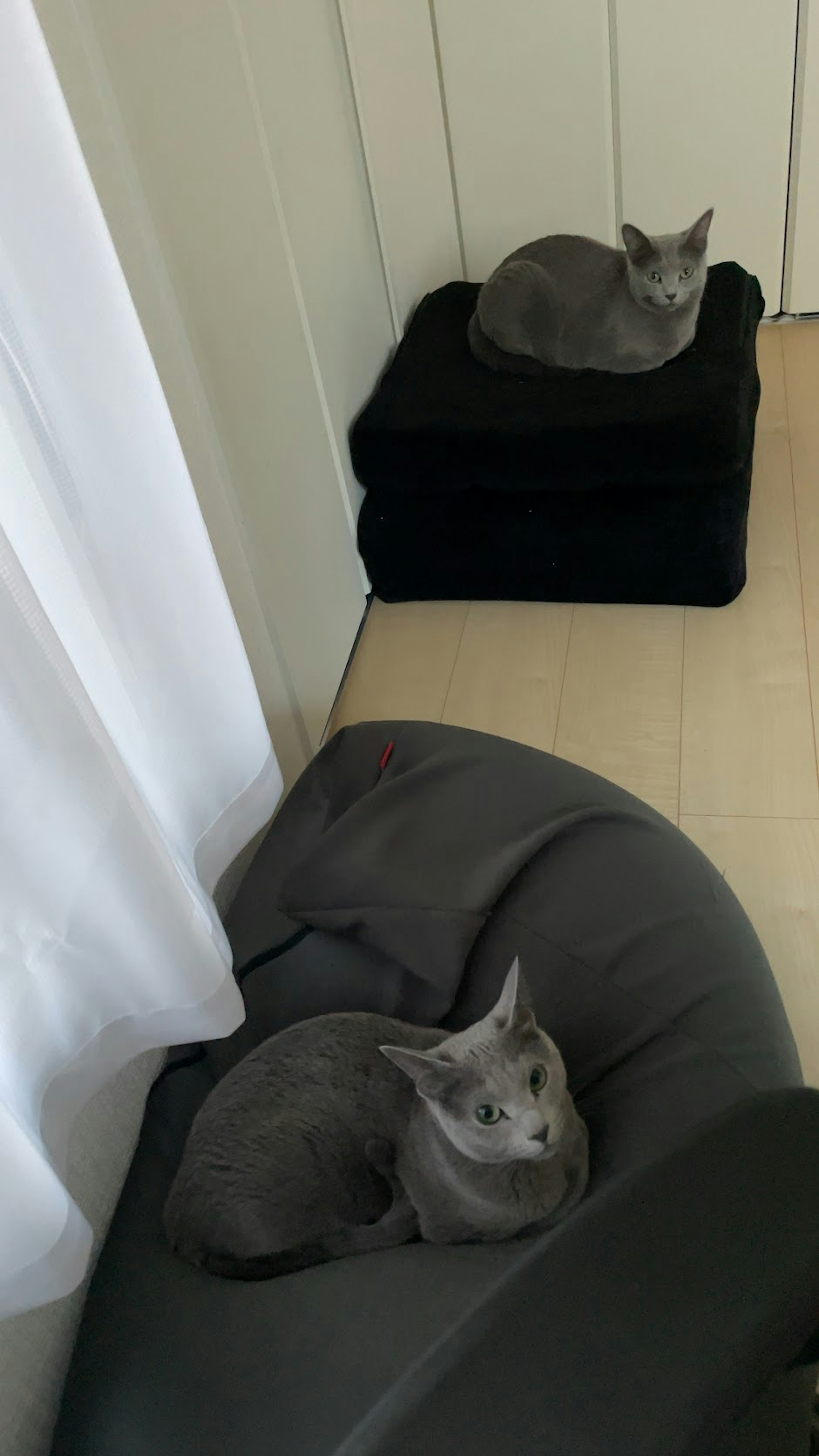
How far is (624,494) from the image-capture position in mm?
1809

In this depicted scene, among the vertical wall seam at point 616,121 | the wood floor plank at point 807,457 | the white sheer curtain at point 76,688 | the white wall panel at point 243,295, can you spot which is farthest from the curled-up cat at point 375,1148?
the vertical wall seam at point 616,121

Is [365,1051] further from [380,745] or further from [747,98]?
[747,98]

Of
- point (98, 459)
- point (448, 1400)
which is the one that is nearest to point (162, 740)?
point (98, 459)

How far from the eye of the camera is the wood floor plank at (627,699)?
1651 mm

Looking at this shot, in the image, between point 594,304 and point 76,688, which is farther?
point 594,304

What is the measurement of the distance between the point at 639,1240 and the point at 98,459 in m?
0.66

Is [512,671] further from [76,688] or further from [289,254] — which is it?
[76,688]

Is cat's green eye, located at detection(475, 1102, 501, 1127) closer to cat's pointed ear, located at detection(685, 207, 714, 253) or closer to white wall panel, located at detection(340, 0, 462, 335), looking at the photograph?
cat's pointed ear, located at detection(685, 207, 714, 253)

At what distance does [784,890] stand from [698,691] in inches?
17.2

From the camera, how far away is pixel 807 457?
2154mm

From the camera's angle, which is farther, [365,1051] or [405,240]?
[405,240]

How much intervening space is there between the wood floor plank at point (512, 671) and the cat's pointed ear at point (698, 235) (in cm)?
66

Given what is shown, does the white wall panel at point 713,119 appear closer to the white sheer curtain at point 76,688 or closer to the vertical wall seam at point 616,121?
the vertical wall seam at point 616,121

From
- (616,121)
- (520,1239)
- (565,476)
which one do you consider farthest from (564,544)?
(520,1239)
